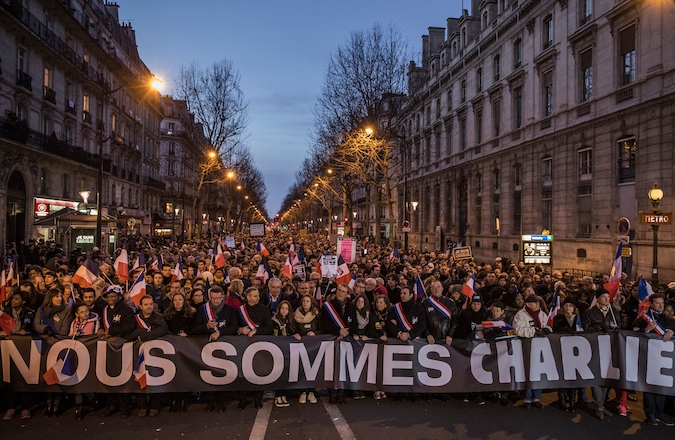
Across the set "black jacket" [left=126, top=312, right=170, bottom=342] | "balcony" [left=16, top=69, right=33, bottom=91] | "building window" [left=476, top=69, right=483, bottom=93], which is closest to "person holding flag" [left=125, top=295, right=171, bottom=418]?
"black jacket" [left=126, top=312, right=170, bottom=342]

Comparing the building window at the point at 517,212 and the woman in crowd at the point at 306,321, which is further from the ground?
the building window at the point at 517,212

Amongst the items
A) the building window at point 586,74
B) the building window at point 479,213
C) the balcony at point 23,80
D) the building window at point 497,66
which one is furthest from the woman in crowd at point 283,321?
the building window at point 479,213

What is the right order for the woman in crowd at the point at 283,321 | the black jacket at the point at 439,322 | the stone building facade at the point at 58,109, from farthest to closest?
the stone building facade at the point at 58,109 → the black jacket at the point at 439,322 → the woman in crowd at the point at 283,321

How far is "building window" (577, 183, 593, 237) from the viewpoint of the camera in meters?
25.3

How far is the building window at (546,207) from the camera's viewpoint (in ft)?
94.8

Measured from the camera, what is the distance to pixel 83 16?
37.6 metres

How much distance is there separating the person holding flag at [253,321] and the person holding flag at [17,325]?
2.81 meters

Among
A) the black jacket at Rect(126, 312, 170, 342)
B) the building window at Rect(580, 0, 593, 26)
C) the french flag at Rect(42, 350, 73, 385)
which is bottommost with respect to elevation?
the french flag at Rect(42, 350, 73, 385)

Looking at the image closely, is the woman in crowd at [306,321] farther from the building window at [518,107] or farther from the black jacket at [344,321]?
the building window at [518,107]

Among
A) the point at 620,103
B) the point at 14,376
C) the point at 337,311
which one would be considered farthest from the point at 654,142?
the point at 14,376

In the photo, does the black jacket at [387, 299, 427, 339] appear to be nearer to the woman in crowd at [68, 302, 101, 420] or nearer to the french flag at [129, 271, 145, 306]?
the french flag at [129, 271, 145, 306]

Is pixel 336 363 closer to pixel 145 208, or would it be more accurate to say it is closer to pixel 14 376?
pixel 14 376

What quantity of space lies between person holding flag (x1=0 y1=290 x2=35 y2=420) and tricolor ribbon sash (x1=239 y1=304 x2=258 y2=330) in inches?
115

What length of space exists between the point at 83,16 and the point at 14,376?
3756 centimetres
